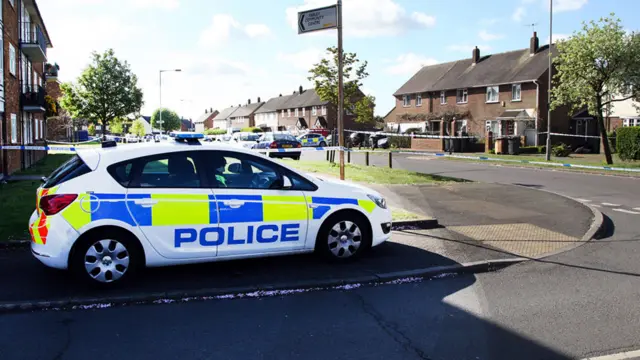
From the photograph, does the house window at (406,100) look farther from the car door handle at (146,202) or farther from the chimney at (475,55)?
the car door handle at (146,202)

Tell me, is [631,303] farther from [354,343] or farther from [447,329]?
[354,343]

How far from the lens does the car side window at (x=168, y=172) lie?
5.43m

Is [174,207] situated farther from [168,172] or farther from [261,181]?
[261,181]

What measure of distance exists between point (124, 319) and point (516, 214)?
757 centimetres

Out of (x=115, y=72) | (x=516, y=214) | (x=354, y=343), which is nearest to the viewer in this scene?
(x=354, y=343)

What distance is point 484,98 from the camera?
45.7m

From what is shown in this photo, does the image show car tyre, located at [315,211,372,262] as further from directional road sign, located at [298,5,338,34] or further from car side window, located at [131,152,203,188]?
directional road sign, located at [298,5,338,34]

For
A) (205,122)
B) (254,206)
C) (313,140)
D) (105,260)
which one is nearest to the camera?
(105,260)

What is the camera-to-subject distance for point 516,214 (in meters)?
10.0

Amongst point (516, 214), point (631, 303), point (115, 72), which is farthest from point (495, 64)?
point (631, 303)

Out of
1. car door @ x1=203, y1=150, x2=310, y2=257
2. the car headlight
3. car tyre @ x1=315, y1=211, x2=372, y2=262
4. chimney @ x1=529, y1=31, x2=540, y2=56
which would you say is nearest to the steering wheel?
car door @ x1=203, y1=150, x2=310, y2=257

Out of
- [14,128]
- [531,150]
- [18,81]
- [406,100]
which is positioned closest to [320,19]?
[14,128]

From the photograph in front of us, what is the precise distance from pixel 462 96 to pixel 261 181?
4459 cm

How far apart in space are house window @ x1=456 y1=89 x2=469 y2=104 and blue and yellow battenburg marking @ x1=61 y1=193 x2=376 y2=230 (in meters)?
43.8
